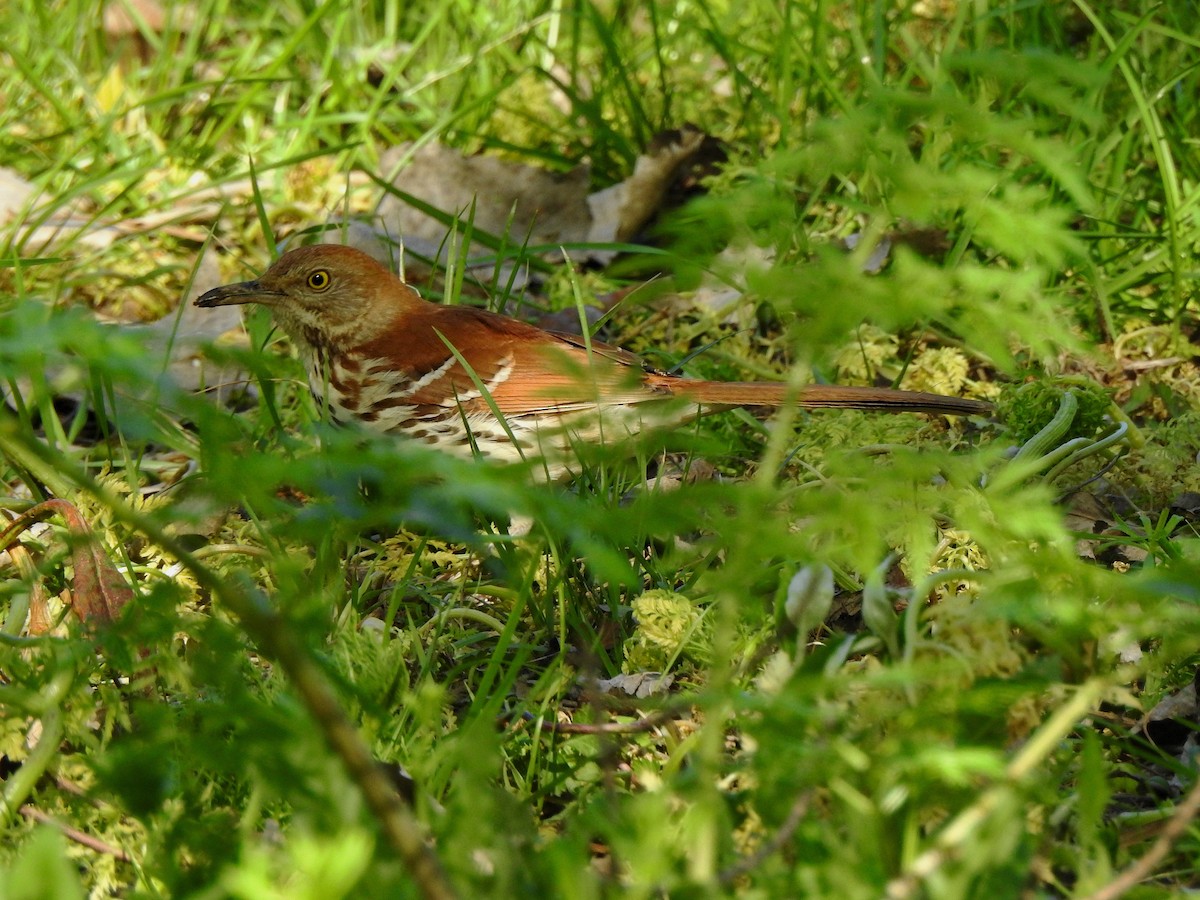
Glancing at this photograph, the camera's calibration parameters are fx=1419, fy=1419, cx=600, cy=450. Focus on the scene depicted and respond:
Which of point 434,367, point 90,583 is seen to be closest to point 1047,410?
point 434,367

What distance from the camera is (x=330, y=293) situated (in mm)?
4324

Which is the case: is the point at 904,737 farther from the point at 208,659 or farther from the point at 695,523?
the point at 208,659

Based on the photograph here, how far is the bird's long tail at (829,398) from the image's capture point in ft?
12.3

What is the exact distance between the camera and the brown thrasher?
12.8 ft

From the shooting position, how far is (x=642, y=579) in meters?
3.09

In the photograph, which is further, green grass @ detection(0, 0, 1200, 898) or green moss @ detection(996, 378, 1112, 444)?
green moss @ detection(996, 378, 1112, 444)

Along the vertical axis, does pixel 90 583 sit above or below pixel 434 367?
above

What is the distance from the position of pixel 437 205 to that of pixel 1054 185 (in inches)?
84.6

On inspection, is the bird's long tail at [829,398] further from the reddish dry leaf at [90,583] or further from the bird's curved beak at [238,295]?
the reddish dry leaf at [90,583]

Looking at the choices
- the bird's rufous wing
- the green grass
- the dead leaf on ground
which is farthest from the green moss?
the dead leaf on ground

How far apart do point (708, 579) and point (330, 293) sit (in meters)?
2.93

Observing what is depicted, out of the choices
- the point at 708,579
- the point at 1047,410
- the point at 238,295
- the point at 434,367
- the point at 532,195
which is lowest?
the point at 1047,410

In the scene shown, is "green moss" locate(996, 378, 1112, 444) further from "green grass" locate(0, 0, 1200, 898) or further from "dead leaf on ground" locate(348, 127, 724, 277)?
"dead leaf on ground" locate(348, 127, 724, 277)

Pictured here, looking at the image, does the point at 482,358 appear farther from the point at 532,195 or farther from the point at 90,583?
the point at 90,583
